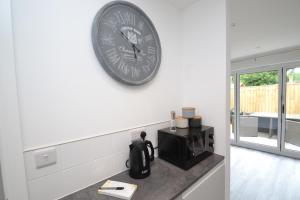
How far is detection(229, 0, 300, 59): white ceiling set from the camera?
1.61m

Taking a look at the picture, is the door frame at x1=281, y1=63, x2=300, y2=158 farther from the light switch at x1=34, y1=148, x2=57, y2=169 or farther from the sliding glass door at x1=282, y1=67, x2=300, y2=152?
the light switch at x1=34, y1=148, x2=57, y2=169

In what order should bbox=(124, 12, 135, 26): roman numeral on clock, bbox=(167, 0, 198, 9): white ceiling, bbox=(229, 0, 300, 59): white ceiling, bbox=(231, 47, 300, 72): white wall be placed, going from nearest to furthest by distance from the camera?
bbox=(124, 12, 135, 26): roman numeral on clock
bbox=(167, 0, 198, 9): white ceiling
bbox=(229, 0, 300, 59): white ceiling
bbox=(231, 47, 300, 72): white wall

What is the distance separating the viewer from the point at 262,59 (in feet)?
11.1

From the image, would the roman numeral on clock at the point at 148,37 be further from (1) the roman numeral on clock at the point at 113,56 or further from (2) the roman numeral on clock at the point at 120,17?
(1) the roman numeral on clock at the point at 113,56

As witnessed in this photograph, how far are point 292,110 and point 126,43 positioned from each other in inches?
148

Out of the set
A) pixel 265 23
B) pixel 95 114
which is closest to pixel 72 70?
pixel 95 114

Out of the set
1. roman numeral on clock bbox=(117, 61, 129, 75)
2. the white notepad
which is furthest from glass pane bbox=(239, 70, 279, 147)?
the white notepad

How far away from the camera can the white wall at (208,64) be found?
1.27m

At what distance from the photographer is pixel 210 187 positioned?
3.67 ft

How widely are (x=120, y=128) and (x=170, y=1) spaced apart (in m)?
1.28

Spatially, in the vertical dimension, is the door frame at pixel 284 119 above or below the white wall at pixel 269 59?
below

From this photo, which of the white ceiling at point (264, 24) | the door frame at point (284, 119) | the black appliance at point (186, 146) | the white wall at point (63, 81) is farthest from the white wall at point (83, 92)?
the door frame at point (284, 119)

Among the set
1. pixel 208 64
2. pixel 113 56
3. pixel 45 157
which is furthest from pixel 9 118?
pixel 208 64

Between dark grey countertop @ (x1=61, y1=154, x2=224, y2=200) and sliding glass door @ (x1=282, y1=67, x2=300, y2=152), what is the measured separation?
299 cm
